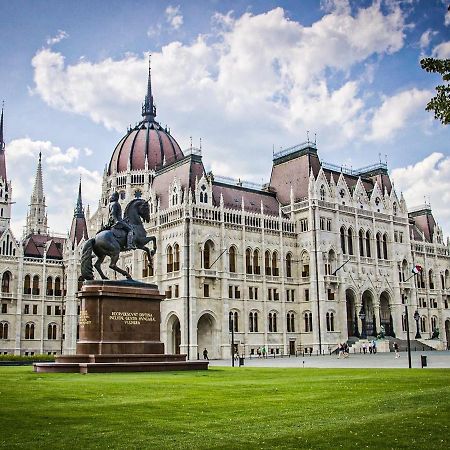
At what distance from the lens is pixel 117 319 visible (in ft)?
111

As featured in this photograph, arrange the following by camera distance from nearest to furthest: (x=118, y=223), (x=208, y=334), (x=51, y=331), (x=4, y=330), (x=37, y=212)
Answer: (x=118, y=223)
(x=208, y=334)
(x=4, y=330)
(x=51, y=331)
(x=37, y=212)

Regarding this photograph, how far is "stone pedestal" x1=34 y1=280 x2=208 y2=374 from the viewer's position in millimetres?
32656

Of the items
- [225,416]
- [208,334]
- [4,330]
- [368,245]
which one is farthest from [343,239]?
[225,416]

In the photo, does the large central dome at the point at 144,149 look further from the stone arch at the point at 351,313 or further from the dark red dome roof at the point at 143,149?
the stone arch at the point at 351,313

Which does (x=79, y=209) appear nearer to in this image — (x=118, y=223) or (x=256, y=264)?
(x=256, y=264)

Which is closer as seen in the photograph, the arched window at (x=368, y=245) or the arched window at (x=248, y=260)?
the arched window at (x=248, y=260)

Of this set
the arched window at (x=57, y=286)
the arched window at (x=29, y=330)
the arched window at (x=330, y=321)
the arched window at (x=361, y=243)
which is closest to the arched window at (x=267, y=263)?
the arched window at (x=330, y=321)

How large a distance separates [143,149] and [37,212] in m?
47.7

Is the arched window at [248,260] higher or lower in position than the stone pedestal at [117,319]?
higher

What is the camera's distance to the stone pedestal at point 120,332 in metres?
32.7

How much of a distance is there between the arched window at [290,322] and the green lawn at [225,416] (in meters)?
60.3

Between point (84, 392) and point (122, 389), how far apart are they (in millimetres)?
1517

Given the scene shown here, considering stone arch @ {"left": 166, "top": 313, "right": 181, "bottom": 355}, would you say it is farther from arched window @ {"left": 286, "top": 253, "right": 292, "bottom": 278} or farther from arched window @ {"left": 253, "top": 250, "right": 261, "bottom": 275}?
arched window @ {"left": 286, "top": 253, "right": 292, "bottom": 278}

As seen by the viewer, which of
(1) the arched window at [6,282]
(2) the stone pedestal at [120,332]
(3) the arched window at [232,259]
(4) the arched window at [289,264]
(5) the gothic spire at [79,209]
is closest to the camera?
(2) the stone pedestal at [120,332]
